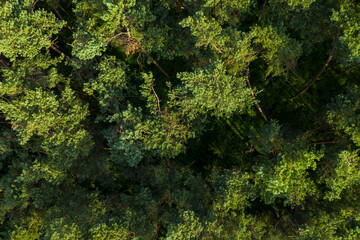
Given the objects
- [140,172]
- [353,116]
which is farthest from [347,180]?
[140,172]

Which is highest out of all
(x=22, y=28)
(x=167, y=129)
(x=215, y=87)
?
(x=22, y=28)

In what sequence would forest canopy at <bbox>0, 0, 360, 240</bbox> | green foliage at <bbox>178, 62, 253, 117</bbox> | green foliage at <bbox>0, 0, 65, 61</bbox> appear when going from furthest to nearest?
green foliage at <bbox>0, 0, 65, 61</bbox> < forest canopy at <bbox>0, 0, 360, 240</bbox> < green foliage at <bbox>178, 62, 253, 117</bbox>

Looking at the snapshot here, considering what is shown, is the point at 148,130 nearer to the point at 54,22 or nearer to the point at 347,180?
the point at 54,22

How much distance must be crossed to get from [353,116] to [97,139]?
1867cm

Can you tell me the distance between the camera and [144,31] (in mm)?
16656

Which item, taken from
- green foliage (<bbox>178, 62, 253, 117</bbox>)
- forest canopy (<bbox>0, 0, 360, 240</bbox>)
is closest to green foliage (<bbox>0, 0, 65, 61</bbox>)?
forest canopy (<bbox>0, 0, 360, 240</bbox>)

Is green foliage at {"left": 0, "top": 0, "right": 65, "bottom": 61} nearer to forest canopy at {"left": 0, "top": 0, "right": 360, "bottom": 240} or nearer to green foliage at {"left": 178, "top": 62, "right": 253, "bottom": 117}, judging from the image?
forest canopy at {"left": 0, "top": 0, "right": 360, "bottom": 240}

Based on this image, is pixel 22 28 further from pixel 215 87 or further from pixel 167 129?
pixel 215 87

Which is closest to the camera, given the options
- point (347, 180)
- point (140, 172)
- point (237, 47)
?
point (347, 180)

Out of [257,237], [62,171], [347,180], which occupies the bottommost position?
[257,237]

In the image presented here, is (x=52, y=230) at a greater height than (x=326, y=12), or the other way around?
(x=326, y=12)

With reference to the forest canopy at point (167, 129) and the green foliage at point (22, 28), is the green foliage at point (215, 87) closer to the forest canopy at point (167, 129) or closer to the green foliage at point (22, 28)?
the forest canopy at point (167, 129)

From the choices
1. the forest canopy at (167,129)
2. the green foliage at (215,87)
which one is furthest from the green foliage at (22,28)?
the green foliage at (215,87)

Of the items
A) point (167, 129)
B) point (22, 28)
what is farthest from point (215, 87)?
point (22, 28)
